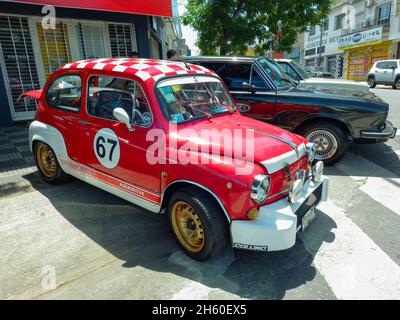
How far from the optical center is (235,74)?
19.6ft

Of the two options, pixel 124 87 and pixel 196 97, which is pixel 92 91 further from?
→ pixel 196 97

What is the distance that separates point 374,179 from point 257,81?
2.69 meters

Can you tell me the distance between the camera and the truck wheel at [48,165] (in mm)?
4551

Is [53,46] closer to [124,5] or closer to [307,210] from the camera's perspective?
[124,5]

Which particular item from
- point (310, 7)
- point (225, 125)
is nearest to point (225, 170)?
point (225, 125)

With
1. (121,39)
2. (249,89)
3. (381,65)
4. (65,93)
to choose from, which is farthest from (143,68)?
(381,65)

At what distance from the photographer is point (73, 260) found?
9.94 feet

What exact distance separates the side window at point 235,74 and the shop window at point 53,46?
19.6 feet

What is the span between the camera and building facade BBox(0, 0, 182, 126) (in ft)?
27.5

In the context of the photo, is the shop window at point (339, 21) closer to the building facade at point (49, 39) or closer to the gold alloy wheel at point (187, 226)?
the building facade at point (49, 39)

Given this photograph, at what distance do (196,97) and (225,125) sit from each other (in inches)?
21.3

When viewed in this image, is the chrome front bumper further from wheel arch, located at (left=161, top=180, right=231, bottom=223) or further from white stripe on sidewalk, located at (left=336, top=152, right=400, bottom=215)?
white stripe on sidewalk, located at (left=336, top=152, right=400, bottom=215)
